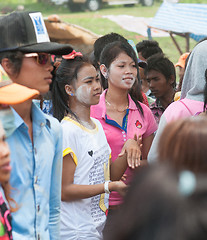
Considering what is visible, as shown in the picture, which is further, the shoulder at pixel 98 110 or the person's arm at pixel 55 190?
the shoulder at pixel 98 110

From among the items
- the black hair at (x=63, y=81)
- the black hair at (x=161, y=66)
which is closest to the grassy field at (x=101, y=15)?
the black hair at (x=161, y=66)

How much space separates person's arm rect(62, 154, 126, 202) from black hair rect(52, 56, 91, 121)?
20.2 inches

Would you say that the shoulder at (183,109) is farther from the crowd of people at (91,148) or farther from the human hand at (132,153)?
the human hand at (132,153)

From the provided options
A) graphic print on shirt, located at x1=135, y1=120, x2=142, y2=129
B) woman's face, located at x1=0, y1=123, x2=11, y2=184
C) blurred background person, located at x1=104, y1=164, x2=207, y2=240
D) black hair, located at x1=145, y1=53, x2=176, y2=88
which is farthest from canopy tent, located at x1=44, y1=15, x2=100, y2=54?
blurred background person, located at x1=104, y1=164, x2=207, y2=240

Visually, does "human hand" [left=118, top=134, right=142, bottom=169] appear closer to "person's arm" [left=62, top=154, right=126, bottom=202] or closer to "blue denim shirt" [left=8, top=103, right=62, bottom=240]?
"person's arm" [left=62, top=154, right=126, bottom=202]

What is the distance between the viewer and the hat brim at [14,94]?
1946mm

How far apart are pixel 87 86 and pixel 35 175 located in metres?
1.27

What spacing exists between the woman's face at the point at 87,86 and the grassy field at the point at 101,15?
9875 millimetres

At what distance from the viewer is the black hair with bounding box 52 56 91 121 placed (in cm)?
333

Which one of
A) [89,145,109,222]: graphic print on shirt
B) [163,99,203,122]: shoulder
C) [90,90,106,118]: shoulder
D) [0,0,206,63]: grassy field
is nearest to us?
[163,99,203,122]: shoulder

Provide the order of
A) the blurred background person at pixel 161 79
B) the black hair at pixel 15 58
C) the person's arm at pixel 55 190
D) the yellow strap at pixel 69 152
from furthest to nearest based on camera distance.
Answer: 1. the blurred background person at pixel 161 79
2. the yellow strap at pixel 69 152
3. the person's arm at pixel 55 190
4. the black hair at pixel 15 58

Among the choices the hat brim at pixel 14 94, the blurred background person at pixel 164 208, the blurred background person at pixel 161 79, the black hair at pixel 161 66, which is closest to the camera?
the blurred background person at pixel 164 208

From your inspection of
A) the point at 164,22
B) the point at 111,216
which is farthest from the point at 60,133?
the point at 164,22

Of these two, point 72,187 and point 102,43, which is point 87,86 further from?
point 102,43
